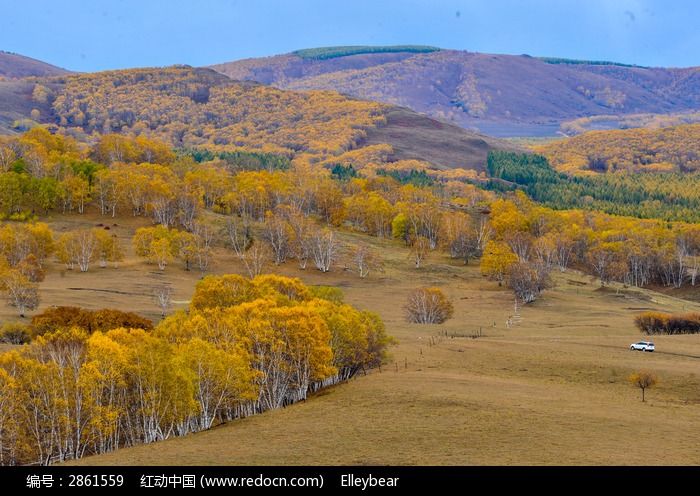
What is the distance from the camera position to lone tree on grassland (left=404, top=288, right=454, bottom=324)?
4146 inches

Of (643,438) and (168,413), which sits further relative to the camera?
(168,413)

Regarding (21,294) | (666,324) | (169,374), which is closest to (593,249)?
(666,324)

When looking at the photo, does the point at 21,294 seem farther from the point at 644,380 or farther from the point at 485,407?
the point at 644,380

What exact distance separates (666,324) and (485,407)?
52464 mm

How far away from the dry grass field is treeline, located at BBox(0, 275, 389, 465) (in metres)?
2.53

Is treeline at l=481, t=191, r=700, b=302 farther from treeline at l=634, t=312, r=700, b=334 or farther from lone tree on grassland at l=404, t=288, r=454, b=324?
treeline at l=634, t=312, r=700, b=334

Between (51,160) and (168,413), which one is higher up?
(51,160)

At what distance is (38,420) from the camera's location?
5012 centimetres

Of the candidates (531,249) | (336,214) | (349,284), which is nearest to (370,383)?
(349,284)

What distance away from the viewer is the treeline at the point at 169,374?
4925 cm
